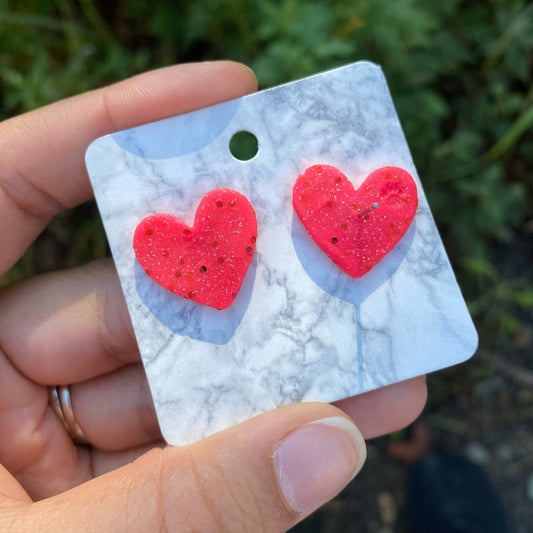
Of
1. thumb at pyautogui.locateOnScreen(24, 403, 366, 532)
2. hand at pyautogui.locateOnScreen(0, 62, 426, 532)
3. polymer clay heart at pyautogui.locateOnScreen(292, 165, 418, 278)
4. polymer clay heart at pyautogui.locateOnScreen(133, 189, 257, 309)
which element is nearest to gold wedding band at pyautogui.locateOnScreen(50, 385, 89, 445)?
hand at pyautogui.locateOnScreen(0, 62, 426, 532)

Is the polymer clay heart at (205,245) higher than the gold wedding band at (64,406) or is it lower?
higher

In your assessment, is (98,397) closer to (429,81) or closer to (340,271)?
(340,271)

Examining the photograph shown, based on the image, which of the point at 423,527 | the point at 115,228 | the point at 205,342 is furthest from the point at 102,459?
the point at 423,527

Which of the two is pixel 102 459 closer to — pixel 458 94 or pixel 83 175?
pixel 83 175

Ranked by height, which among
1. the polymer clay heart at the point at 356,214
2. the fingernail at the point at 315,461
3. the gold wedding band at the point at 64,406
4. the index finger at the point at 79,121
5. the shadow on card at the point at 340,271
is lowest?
the gold wedding band at the point at 64,406

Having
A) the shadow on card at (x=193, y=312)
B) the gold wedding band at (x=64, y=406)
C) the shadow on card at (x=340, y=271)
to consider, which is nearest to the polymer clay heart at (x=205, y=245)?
the shadow on card at (x=193, y=312)

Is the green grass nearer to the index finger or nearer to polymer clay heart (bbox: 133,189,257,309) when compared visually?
the index finger

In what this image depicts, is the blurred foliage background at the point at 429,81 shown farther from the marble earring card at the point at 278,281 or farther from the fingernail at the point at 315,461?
the fingernail at the point at 315,461
